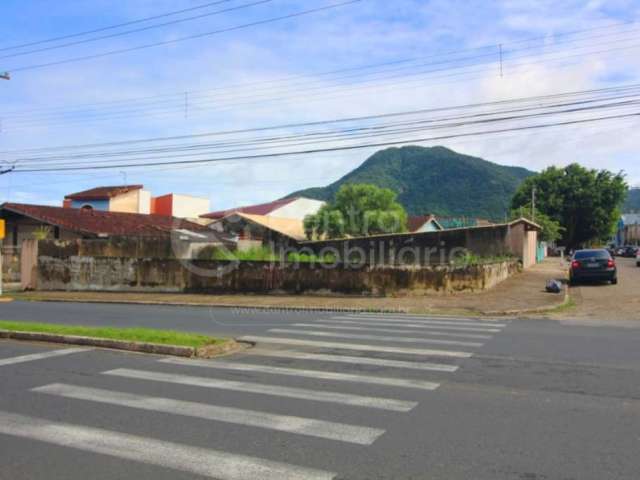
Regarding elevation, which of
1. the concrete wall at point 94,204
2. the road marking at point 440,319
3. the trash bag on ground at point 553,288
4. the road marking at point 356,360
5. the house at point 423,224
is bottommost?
the road marking at point 440,319

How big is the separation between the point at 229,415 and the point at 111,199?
51.4 m

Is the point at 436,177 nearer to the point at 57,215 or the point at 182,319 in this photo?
the point at 57,215

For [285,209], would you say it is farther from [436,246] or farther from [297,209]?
[436,246]

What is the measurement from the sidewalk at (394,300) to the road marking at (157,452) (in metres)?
12.7

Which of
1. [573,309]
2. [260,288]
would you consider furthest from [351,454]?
[260,288]

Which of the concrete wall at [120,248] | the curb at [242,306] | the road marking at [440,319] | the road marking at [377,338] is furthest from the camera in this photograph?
the concrete wall at [120,248]

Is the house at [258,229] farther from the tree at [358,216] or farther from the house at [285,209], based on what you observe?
the house at [285,209]

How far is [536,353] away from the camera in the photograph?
927 cm

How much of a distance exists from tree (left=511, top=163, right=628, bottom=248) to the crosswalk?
195ft

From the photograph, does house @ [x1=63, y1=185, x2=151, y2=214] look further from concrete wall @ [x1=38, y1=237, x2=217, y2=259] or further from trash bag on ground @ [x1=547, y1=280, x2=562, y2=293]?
trash bag on ground @ [x1=547, y1=280, x2=562, y2=293]

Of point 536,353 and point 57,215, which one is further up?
point 57,215

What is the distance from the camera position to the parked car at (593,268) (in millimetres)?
23672

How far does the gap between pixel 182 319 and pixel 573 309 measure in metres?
11.4

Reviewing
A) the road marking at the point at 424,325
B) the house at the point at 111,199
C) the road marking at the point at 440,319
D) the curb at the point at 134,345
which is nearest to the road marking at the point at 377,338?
the road marking at the point at 424,325
